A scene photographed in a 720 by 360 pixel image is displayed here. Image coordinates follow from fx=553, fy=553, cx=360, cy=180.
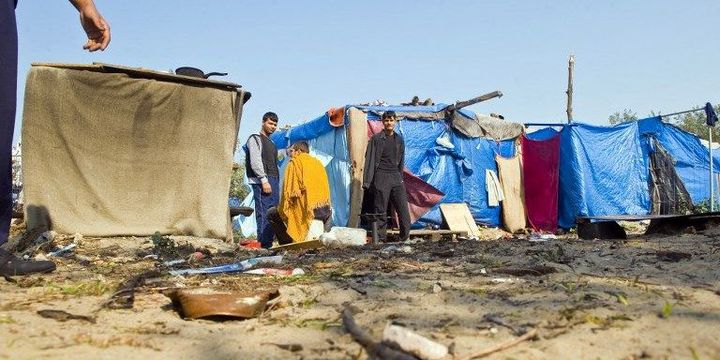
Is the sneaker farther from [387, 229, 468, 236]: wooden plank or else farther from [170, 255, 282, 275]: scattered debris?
[387, 229, 468, 236]: wooden plank

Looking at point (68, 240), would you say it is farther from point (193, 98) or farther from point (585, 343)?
point (585, 343)

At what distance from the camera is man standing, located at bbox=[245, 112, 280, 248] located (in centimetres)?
657

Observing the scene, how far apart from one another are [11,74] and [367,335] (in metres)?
2.22

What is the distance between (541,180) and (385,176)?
18.5 feet

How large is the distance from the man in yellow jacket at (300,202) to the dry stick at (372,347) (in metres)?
4.52

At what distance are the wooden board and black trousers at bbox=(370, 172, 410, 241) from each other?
291cm

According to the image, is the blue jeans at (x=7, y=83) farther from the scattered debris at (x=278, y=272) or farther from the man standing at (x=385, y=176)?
the man standing at (x=385, y=176)

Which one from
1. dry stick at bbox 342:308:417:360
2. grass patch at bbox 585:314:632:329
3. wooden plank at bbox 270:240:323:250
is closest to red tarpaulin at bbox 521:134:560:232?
wooden plank at bbox 270:240:323:250

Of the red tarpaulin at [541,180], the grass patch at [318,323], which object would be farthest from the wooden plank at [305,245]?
the red tarpaulin at [541,180]

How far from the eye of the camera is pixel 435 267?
3109 millimetres

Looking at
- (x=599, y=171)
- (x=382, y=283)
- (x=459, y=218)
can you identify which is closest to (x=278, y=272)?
(x=382, y=283)

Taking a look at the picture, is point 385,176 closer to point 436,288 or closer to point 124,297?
point 436,288

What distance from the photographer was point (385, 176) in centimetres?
698

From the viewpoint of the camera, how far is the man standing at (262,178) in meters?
6.57
